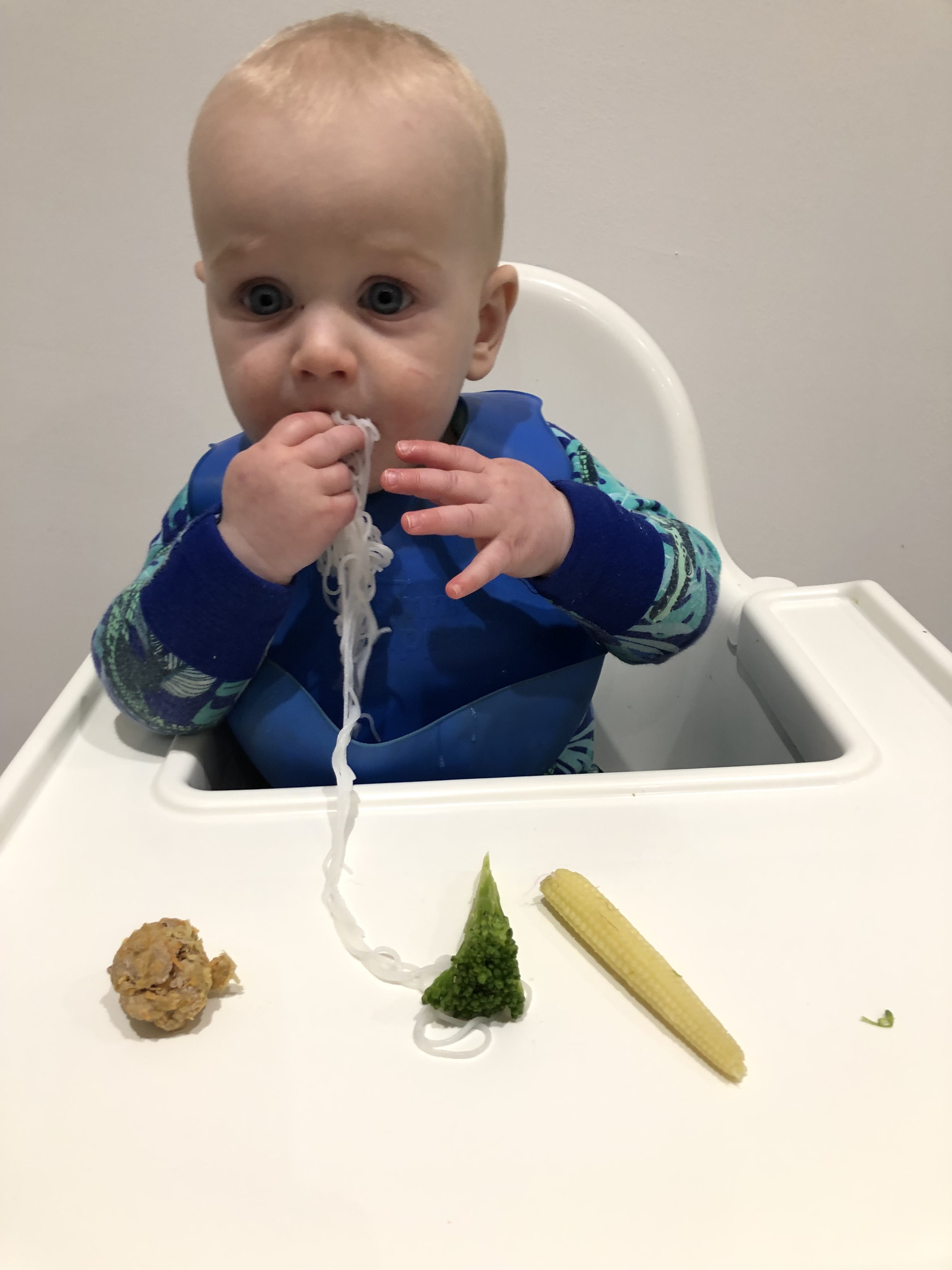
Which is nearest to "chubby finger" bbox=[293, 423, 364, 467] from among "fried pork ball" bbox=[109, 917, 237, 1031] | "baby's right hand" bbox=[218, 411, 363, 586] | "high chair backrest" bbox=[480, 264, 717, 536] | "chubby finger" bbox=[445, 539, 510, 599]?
"baby's right hand" bbox=[218, 411, 363, 586]

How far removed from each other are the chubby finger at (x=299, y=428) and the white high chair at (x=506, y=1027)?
22 centimetres

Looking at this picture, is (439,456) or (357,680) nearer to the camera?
(439,456)

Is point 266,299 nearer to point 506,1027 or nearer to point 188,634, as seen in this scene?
point 188,634

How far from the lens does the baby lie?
527 mm

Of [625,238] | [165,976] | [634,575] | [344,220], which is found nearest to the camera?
[165,976]

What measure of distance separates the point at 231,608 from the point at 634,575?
28cm

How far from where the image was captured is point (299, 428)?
1.79ft

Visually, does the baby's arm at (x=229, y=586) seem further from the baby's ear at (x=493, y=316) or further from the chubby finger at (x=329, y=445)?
the baby's ear at (x=493, y=316)

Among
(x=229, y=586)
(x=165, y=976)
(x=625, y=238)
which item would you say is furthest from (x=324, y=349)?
(x=625, y=238)

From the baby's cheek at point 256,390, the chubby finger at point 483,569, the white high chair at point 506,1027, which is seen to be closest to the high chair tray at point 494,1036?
the white high chair at point 506,1027

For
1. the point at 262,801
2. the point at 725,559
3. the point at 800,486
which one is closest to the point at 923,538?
the point at 800,486

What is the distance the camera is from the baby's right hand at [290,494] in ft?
1.76

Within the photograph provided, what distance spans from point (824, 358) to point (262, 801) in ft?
3.52

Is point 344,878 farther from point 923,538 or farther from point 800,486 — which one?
point 923,538
